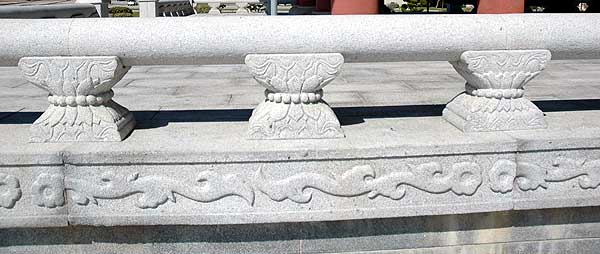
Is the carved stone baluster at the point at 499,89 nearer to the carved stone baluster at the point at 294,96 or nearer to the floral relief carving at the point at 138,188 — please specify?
the carved stone baluster at the point at 294,96

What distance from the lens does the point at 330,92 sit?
4.85m

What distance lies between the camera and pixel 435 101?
432 centimetres

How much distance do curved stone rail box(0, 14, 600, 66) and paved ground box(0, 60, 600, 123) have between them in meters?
0.84

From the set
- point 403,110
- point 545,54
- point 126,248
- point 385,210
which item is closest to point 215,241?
point 126,248

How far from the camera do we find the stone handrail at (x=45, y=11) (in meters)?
8.15

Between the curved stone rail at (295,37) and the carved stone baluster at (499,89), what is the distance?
0.06m

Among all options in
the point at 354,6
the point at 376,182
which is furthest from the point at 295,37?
the point at 354,6

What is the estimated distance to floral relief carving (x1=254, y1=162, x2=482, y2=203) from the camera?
2662 millimetres

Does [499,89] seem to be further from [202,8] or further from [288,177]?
[202,8]

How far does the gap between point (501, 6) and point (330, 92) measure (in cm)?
677

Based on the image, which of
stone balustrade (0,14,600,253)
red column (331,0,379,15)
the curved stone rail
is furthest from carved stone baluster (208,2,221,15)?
the curved stone rail

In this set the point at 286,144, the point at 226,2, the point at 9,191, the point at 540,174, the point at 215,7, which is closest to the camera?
the point at 9,191

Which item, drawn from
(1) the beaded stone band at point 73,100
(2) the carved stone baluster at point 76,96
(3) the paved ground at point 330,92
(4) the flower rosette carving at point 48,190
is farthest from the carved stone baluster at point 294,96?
(4) the flower rosette carving at point 48,190

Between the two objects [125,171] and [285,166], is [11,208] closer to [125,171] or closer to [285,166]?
[125,171]
